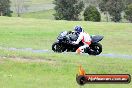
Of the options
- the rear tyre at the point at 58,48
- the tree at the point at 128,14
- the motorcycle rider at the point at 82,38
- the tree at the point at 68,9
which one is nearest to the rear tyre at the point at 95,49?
the motorcycle rider at the point at 82,38

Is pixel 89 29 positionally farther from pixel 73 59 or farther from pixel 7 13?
pixel 7 13

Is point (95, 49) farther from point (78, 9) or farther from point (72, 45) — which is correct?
point (78, 9)

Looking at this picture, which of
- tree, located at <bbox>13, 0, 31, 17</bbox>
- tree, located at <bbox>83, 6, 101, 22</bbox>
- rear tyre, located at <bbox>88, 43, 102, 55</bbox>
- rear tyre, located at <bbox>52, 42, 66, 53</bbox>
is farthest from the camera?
tree, located at <bbox>13, 0, 31, 17</bbox>

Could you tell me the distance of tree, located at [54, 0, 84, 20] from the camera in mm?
85750

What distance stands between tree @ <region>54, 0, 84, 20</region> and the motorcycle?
6199cm

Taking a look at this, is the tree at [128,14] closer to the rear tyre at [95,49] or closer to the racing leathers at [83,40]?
the rear tyre at [95,49]

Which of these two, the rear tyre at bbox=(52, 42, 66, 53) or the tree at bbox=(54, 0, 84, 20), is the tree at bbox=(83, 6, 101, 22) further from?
the rear tyre at bbox=(52, 42, 66, 53)

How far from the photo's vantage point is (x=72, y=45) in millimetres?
23438

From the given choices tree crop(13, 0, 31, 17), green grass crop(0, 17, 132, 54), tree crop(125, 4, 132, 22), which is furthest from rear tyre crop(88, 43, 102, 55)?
tree crop(13, 0, 31, 17)

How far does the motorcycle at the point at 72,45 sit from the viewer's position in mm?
23047

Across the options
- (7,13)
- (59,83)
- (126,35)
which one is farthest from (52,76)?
(7,13)

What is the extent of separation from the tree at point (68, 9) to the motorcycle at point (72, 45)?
61995 mm

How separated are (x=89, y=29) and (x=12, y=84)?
3162 centimetres

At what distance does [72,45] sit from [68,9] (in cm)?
6273
